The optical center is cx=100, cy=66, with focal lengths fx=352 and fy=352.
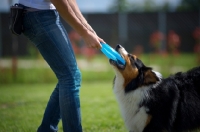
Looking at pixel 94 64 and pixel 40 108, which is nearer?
pixel 40 108

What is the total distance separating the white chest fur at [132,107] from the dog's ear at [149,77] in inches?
3.9

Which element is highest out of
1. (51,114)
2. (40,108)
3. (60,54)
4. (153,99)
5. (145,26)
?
(145,26)

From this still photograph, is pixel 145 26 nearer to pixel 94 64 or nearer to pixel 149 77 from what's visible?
pixel 94 64

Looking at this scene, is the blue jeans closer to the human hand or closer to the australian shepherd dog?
the human hand

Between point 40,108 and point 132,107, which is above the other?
point 132,107

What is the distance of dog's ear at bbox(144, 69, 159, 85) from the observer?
369 centimetres

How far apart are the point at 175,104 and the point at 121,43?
7.81 meters

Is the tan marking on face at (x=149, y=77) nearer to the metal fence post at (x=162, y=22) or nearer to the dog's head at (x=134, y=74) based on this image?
the dog's head at (x=134, y=74)

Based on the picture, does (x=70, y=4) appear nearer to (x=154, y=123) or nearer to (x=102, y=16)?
(x=154, y=123)

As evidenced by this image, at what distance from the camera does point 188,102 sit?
3744 mm

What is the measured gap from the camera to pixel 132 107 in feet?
12.2

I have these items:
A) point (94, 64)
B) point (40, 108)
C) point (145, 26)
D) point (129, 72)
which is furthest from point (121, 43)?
point (129, 72)

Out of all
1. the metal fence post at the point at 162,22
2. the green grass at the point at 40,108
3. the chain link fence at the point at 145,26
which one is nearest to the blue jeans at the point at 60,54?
the green grass at the point at 40,108

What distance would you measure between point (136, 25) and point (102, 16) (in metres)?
1.59
